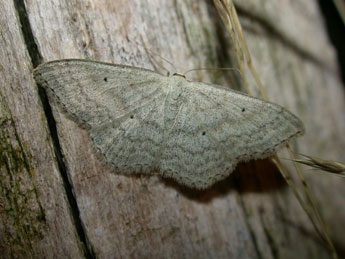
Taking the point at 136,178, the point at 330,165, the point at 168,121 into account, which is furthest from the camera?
the point at 168,121

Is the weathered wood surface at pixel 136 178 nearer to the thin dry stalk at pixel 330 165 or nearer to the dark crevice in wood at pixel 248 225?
the dark crevice in wood at pixel 248 225

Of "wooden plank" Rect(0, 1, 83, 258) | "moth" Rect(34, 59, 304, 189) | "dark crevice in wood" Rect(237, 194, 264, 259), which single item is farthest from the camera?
"dark crevice in wood" Rect(237, 194, 264, 259)

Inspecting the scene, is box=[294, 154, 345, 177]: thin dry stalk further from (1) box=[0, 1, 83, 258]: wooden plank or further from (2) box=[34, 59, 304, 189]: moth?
(1) box=[0, 1, 83, 258]: wooden plank

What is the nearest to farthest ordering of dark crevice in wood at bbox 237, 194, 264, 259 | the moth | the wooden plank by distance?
the wooden plank → the moth → dark crevice in wood at bbox 237, 194, 264, 259

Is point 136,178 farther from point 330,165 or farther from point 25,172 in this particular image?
point 330,165

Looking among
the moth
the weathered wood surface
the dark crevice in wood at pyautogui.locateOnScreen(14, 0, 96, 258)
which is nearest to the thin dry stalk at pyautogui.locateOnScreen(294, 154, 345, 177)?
the moth

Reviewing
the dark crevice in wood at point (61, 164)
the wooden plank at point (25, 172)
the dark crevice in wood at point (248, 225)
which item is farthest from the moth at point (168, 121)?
the dark crevice in wood at point (248, 225)

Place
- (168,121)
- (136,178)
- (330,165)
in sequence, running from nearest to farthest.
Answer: (330,165) < (136,178) < (168,121)

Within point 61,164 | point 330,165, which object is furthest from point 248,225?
point 61,164
